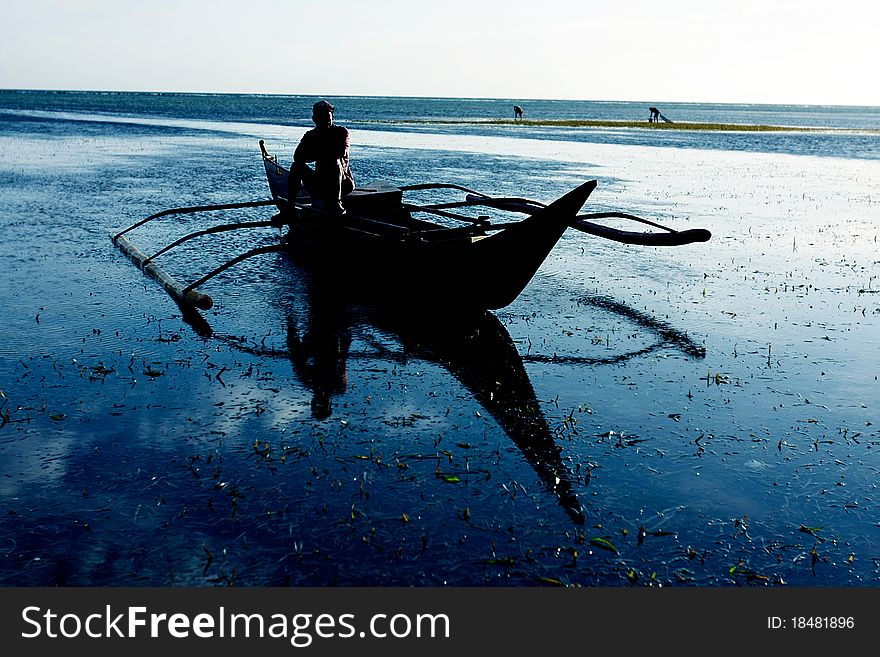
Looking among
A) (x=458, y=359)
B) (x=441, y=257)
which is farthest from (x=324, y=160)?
(x=458, y=359)

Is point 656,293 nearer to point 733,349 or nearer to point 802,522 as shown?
point 733,349

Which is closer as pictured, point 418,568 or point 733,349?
point 418,568

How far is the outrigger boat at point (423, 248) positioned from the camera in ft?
30.2

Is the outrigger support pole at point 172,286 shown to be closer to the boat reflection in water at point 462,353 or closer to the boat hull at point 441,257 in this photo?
the boat reflection in water at point 462,353

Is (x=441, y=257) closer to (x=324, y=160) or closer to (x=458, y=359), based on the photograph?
(x=458, y=359)

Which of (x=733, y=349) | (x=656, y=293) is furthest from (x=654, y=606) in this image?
(x=656, y=293)

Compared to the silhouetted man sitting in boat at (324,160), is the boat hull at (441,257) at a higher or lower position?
lower

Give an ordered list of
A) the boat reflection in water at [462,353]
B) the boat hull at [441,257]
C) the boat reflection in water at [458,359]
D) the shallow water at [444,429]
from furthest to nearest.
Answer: the boat hull at [441,257]
the boat reflection in water at [462,353]
the boat reflection in water at [458,359]
the shallow water at [444,429]

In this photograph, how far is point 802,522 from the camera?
17.9 ft

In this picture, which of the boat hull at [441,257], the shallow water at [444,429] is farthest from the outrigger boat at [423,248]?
the shallow water at [444,429]

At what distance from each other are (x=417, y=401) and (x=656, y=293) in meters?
6.22

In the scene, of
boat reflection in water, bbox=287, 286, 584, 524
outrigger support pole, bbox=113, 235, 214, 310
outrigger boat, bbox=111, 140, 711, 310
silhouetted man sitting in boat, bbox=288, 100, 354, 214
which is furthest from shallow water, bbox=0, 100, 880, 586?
silhouetted man sitting in boat, bbox=288, 100, 354, 214

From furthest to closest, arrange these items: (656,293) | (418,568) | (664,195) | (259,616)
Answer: (664,195)
(656,293)
(418,568)
(259,616)

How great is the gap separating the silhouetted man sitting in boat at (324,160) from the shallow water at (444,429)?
1.63m
